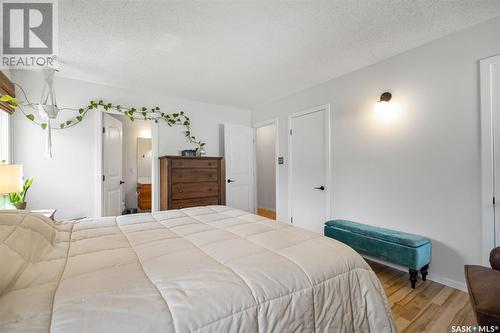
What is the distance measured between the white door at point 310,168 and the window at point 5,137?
12.4 feet

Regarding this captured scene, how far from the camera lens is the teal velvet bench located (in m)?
2.09

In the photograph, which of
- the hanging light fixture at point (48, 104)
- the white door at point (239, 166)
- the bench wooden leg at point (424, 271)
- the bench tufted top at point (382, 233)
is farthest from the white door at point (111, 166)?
the bench wooden leg at point (424, 271)

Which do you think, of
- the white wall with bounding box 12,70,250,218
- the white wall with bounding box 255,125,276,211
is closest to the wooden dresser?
the white wall with bounding box 12,70,250,218

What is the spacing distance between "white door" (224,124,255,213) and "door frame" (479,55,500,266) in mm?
3348

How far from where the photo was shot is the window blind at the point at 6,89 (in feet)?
7.74

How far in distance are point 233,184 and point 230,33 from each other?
281 cm

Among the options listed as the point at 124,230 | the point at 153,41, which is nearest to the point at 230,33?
the point at 153,41

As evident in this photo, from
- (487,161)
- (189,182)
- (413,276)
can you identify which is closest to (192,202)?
(189,182)

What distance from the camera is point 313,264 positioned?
1.09 metres

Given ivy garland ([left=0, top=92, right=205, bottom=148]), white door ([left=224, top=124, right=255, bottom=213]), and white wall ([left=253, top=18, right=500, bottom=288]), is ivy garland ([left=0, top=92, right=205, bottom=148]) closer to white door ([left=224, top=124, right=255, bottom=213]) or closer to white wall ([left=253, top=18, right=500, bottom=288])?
white door ([left=224, top=124, right=255, bottom=213])

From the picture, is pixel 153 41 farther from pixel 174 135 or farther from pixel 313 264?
pixel 313 264

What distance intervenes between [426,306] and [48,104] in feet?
15.2

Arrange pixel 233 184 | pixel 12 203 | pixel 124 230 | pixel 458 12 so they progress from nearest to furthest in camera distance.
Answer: pixel 124 230 < pixel 458 12 < pixel 12 203 < pixel 233 184

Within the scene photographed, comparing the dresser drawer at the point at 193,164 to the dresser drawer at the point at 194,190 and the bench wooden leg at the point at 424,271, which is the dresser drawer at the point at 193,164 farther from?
the bench wooden leg at the point at 424,271
